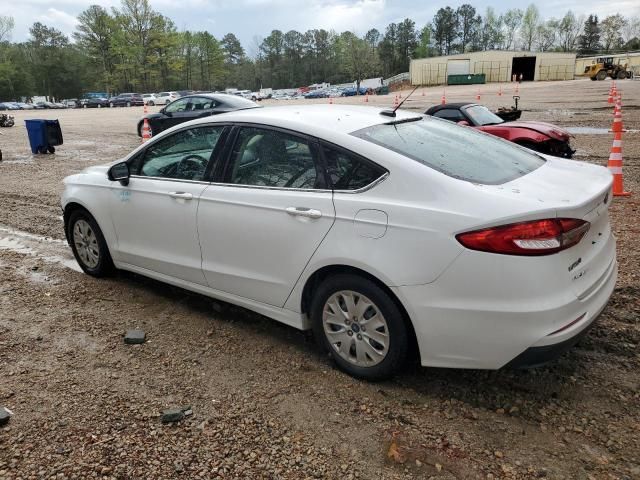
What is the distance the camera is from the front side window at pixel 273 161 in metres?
3.33

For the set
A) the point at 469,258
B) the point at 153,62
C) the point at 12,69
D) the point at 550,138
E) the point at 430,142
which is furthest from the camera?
the point at 153,62

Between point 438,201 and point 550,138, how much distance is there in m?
6.70

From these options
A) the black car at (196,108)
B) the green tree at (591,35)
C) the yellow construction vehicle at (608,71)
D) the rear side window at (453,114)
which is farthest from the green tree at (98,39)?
the green tree at (591,35)

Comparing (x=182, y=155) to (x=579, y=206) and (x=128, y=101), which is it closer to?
(x=579, y=206)

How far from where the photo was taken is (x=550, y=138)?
8.53 metres

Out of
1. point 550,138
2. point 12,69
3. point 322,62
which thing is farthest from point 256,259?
point 322,62

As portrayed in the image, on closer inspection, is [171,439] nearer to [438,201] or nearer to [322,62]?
[438,201]

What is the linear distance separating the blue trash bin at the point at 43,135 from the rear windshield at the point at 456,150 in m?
14.2

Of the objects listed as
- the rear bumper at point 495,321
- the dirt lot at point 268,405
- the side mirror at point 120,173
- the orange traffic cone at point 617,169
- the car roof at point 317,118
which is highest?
the car roof at point 317,118

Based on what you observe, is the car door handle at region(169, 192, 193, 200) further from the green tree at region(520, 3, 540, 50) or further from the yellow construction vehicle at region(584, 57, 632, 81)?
the green tree at region(520, 3, 540, 50)

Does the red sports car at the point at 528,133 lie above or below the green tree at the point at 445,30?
below

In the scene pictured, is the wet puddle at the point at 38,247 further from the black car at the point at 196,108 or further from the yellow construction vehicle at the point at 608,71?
the yellow construction vehicle at the point at 608,71

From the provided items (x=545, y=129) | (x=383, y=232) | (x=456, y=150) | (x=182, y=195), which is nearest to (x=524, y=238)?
(x=383, y=232)

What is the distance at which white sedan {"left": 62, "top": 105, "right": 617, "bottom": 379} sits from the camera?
8.57 ft
